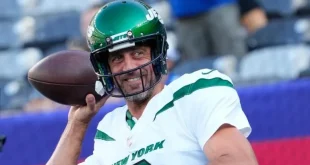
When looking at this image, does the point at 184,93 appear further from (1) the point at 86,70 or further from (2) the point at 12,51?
(2) the point at 12,51

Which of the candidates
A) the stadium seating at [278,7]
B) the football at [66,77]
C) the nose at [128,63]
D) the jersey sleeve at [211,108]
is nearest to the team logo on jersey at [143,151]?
the jersey sleeve at [211,108]

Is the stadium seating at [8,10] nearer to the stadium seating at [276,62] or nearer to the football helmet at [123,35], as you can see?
the stadium seating at [276,62]

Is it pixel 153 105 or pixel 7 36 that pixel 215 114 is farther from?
pixel 7 36

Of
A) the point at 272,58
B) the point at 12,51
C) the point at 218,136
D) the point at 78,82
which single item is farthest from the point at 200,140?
the point at 12,51

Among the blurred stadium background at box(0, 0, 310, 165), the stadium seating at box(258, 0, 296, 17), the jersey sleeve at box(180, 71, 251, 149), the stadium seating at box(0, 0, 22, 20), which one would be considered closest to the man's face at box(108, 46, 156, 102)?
the jersey sleeve at box(180, 71, 251, 149)

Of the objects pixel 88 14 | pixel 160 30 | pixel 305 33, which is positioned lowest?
pixel 305 33

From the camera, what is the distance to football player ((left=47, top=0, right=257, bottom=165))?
2871mm

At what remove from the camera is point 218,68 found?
19.4ft

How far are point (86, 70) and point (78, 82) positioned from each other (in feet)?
0.28

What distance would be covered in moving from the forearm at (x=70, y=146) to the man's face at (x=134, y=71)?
431mm

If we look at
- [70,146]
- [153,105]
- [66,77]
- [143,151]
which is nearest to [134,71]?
[153,105]

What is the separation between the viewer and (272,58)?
19.4ft

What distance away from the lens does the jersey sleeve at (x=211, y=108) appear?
2871mm

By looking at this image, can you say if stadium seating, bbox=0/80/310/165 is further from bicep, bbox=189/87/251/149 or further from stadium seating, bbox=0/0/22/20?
stadium seating, bbox=0/0/22/20
